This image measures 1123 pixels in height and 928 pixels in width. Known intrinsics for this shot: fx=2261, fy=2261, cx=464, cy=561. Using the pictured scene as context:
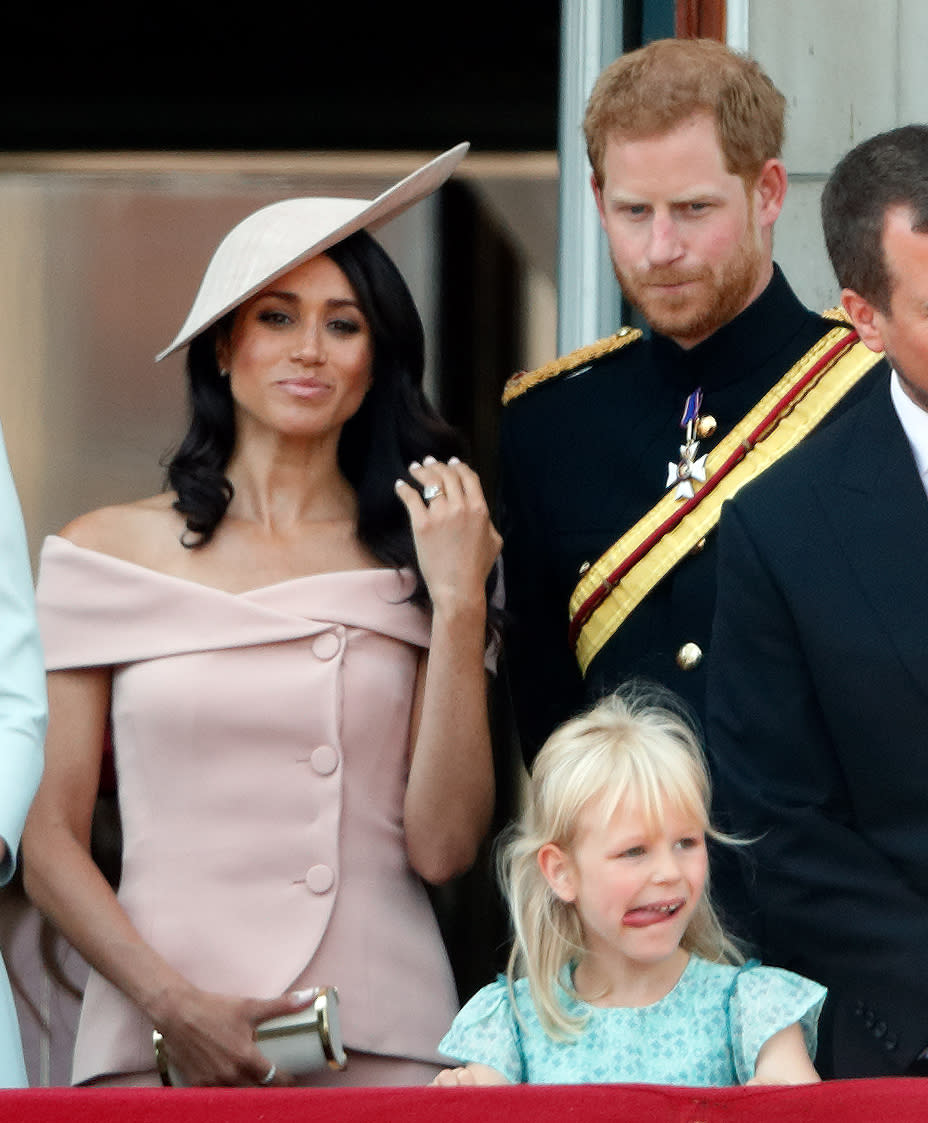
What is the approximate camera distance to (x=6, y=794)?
2.08m

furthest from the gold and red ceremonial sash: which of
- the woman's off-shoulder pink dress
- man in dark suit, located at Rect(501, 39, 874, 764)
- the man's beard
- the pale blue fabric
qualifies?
the pale blue fabric

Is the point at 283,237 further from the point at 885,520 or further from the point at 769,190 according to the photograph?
the point at 885,520

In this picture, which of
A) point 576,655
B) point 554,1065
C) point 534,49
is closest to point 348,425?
point 576,655

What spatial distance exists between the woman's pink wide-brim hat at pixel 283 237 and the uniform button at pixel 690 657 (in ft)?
2.21

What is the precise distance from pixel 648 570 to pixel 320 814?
489 mm

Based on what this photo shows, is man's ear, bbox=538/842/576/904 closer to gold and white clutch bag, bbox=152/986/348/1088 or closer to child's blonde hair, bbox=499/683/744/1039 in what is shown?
child's blonde hair, bbox=499/683/744/1039

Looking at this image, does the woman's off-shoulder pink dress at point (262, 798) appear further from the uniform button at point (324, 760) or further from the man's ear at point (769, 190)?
the man's ear at point (769, 190)

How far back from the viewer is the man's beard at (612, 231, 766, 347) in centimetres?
267

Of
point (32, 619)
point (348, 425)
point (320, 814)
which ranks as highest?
point (348, 425)

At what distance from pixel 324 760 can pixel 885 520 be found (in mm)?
743

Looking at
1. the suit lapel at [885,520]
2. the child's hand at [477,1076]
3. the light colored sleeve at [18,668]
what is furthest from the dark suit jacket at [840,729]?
the light colored sleeve at [18,668]

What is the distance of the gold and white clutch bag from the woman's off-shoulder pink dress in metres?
0.07

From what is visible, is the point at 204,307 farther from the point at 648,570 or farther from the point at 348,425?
the point at 648,570

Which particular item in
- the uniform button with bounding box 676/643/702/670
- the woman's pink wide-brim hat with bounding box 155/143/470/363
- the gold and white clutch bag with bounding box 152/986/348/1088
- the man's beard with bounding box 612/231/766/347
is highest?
the woman's pink wide-brim hat with bounding box 155/143/470/363
